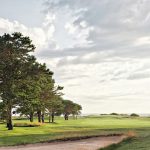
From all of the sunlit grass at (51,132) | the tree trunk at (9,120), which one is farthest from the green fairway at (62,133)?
the tree trunk at (9,120)

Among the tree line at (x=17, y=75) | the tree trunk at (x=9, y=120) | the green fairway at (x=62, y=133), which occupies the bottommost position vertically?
the green fairway at (x=62, y=133)

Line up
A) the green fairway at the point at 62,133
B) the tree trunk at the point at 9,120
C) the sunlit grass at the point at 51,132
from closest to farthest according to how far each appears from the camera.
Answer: the green fairway at the point at 62,133
the sunlit grass at the point at 51,132
the tree trunk at the point at 9,120

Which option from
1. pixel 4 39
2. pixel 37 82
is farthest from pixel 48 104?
pixel 4 39

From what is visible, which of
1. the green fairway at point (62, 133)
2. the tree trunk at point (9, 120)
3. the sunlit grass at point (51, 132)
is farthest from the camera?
the tree trunk at point (9, 120)

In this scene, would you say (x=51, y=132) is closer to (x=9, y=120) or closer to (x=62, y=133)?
(x=62, y=133)

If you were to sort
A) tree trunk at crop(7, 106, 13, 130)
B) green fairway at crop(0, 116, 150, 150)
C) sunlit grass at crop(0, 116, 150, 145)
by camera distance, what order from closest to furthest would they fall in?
green fairway at crop(0, 116, 150, 150) < sunlit grass at crop(0, 116, 150, 145) < tree trunk at crop(7, 106, 13, 130)

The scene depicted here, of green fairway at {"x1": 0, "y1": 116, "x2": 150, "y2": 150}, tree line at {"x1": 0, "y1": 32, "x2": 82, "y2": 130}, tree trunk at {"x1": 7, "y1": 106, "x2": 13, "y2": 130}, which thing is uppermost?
tree line at {"x1": 0, "y1": 32, "x2": 82, "y2": 130}

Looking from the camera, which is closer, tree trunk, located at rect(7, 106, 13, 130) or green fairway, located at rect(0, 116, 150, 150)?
green fairway, located at rect(0, 116, 150, 150)

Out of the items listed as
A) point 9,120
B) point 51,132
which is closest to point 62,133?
point 51,132

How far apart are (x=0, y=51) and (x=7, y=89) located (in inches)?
233

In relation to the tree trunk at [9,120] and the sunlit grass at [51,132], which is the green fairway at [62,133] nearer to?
the sunlit grass at [51,132]

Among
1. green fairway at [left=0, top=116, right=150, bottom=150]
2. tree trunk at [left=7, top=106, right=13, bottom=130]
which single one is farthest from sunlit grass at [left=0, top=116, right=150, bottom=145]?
tree trunk at [left=7, top=106, right=13, bottom=130]

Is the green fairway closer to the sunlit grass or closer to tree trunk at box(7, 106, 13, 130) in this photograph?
the sunlit grass

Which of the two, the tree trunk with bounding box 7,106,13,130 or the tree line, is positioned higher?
the tree line
